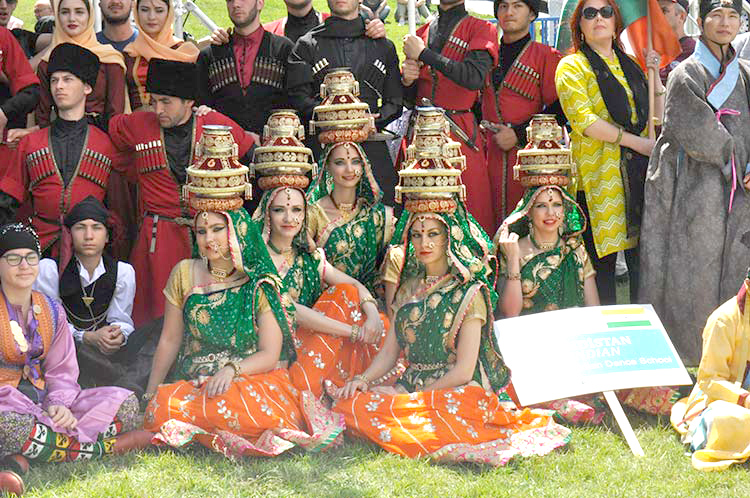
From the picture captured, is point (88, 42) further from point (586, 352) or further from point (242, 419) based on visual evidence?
point (586, 352)

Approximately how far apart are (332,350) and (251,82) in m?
1.80

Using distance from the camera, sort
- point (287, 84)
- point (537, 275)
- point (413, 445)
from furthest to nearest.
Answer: point (287, 84) → point (537, 275) → point (413, 445)

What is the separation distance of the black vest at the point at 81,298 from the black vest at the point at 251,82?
1335 mm

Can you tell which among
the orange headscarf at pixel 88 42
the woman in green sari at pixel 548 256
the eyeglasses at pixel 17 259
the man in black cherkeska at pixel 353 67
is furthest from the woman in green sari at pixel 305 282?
the orange headscarf at pixel 88 42

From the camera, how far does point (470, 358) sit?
17.9ft

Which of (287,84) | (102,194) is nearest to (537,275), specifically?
(287,84)

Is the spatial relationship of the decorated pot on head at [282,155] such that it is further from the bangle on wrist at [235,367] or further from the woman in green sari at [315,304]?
the bangle on wrist at [235,367]

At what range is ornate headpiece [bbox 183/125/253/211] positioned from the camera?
5.45m

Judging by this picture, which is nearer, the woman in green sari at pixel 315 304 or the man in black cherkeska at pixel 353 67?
the woman in green sari at pixel 315 304

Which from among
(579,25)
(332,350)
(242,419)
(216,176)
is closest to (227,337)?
(242,419)

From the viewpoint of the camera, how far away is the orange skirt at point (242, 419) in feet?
17.0

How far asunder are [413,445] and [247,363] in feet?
2.94

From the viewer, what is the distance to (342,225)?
20.7 feet

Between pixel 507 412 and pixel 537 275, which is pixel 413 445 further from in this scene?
pixel 537 275
